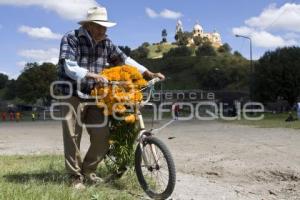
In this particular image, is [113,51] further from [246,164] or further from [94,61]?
[246,164]

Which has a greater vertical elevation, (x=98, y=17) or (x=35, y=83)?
(x=35, y=83)

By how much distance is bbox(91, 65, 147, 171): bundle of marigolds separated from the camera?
592cm

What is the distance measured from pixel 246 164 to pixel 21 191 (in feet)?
16.4

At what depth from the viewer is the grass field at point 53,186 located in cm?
493

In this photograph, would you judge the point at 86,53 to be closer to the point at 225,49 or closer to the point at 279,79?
the point at 279,79

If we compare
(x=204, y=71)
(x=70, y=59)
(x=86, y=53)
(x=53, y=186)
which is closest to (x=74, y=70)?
(x=70, y=59)

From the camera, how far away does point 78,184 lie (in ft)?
19.7

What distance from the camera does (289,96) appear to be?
71500 millimetres

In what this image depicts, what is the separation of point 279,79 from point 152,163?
222ft

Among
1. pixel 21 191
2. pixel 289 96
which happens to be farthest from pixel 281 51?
pixel 21 191

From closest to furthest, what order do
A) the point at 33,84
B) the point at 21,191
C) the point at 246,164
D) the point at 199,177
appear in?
the point at 21,191, the point at 199,177, the point at 246,164, the point at 33,84

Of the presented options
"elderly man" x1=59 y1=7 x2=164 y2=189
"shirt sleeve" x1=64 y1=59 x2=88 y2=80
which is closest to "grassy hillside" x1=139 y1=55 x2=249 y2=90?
"elderly man" x1=59 y1=7 x2=164 y2=189

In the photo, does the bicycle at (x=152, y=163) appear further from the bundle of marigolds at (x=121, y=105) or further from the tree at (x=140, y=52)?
the tree at (x=140, y=52)

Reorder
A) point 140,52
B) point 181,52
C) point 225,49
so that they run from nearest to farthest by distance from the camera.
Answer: point 181,52 < point 225,49 < point 140,52
